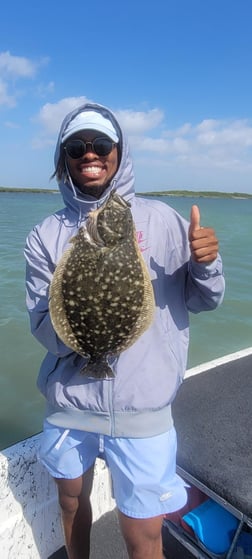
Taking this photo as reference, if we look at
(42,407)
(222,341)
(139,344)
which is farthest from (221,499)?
(222,341)

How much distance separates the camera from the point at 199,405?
3.60 meters

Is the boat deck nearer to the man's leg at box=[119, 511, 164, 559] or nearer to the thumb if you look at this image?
the man's leg at box=[119, 511, 164, 559]

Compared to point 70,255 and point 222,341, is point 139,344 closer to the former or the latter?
point 70,255

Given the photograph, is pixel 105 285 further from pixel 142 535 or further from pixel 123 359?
pixel 142 535

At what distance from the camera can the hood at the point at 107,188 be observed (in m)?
2.48

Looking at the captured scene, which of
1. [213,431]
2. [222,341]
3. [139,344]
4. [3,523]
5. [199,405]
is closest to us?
[139,344]

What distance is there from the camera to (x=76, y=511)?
2.79 m

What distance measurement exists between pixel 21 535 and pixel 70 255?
7.52ft

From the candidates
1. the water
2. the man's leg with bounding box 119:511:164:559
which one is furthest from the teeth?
the water

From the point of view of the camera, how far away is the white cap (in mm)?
2367

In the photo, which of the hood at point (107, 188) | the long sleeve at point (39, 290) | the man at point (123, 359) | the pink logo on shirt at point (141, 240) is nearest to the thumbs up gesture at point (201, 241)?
the man at point (123, 359)

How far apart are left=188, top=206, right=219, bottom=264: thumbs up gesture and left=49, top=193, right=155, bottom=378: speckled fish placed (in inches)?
10.6

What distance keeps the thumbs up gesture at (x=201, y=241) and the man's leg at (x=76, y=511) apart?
163 cm

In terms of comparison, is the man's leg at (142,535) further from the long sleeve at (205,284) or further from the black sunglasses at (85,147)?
A: the black sunglasses at (85,147)
